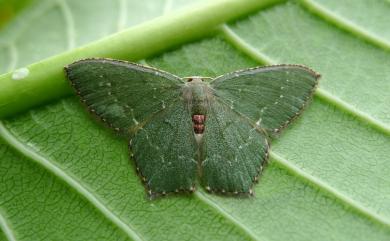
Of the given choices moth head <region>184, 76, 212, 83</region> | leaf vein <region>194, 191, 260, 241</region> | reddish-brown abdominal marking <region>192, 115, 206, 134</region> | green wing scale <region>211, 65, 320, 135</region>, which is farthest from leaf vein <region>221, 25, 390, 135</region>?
leaf vein <region>194, 191, 260, 241</region>

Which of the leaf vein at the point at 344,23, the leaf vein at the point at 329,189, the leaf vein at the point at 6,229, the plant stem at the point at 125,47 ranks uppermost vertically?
the plant stem at the point at 125,47

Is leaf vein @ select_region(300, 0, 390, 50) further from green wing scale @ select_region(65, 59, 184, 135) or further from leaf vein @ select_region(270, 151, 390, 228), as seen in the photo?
green wing scale @ select_region(65, 59, 184, 135)

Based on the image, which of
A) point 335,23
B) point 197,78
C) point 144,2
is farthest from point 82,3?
point 335,23

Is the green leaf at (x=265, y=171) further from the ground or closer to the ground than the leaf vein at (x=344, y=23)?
closer to the ground

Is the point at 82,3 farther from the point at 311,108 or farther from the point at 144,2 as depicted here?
the point at 311,108

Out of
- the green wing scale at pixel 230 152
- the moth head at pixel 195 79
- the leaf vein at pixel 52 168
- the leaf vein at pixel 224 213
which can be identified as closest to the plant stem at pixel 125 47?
the leaf vein at pixel 52 168

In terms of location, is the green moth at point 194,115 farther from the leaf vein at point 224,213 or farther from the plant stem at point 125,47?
the plant stem at point 125,47

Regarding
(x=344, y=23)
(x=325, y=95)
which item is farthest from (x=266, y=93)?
(x=344, y=23)

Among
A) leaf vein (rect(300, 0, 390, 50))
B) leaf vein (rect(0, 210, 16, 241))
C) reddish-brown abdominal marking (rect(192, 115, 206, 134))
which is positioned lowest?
leaf vein (rect(0, 210, 16, 241))
